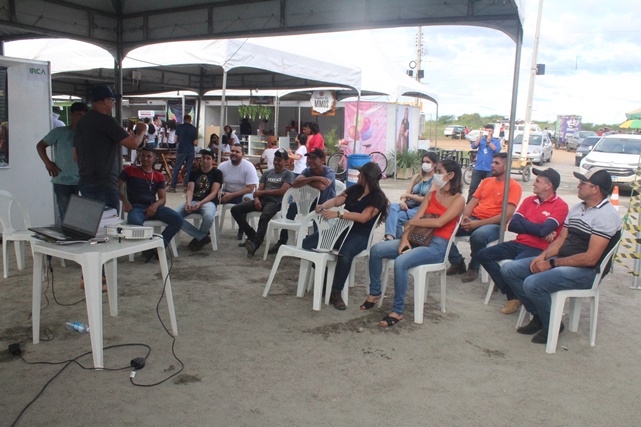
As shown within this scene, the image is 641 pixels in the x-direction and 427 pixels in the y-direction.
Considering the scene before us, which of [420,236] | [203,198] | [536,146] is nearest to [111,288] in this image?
[203,198]

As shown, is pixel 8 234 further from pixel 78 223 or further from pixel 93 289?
pixel 93 289

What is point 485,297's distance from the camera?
5203 mm

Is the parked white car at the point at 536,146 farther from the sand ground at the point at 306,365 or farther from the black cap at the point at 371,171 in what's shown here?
the sand ground at the point at 306,365

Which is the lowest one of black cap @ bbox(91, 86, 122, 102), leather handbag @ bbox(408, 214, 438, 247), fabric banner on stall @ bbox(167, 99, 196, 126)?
leather handbag @ bbox(408, 214, 438, 247)

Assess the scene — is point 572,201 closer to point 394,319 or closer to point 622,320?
point 622,320

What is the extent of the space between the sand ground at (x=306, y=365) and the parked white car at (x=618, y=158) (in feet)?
39.2

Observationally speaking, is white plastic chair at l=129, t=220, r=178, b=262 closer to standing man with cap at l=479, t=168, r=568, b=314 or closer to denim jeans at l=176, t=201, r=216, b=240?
denim jeans at l=176, t=201, r=216, b=240

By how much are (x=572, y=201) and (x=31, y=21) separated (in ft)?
39.7

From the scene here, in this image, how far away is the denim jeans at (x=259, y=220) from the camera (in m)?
6.55

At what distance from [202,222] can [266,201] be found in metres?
0.87

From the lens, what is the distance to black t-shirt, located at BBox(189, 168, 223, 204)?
6660mm

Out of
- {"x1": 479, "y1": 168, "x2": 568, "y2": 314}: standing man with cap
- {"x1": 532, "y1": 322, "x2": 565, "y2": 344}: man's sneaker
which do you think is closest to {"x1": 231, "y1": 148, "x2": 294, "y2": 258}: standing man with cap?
{"x1": 479, "y1": 168, "x2": 568, "y2": 314}: standing man with cap

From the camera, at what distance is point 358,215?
4770 mm

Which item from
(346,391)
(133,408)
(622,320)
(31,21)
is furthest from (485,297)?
(31,21)
